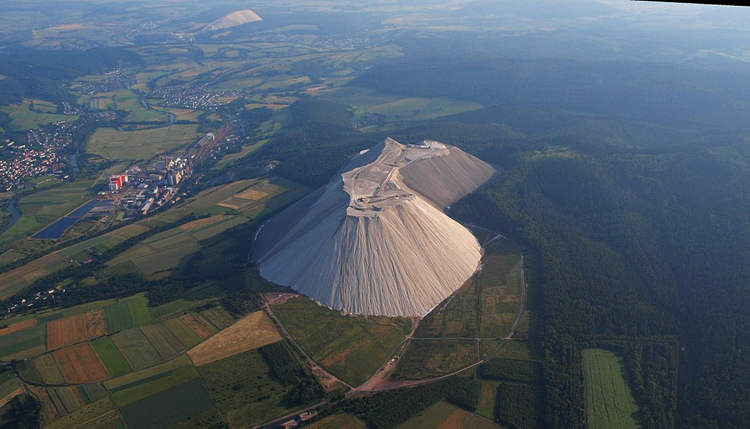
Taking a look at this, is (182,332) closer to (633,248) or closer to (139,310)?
(139,310)

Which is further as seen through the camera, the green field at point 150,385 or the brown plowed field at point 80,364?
the brown plowed field at point 80,364

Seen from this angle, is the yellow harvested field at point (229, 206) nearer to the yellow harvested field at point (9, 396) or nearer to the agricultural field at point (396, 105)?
the yellow harvested field at point (9, 396)

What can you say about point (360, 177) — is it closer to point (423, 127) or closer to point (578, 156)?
point (578, 156)

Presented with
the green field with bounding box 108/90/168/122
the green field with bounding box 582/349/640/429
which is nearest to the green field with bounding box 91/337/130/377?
the green field with bounding box 582/349/640/429

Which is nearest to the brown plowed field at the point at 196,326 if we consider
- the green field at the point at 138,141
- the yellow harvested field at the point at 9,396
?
the yellow harvested field at the point at 9,396

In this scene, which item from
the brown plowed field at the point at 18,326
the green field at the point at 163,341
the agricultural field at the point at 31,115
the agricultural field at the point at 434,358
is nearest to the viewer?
the agricultural field at the point at 434,358

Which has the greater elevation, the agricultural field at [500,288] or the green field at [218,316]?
the agricultural field at [500,288]
